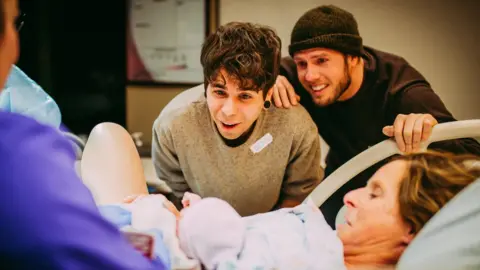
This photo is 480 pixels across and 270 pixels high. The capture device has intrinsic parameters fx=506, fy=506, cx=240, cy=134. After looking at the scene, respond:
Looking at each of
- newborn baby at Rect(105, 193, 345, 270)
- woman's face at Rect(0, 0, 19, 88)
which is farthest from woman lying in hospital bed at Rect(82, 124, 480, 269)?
woman's face at Rect(0, 0, 19, 88)

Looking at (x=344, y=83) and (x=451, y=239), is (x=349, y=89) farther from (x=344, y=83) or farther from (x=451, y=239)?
(x=451, y=239)

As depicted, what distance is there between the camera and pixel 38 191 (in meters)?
0.65

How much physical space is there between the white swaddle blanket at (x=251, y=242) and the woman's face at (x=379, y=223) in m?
0.06

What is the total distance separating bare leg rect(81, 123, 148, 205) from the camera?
1282 millimetres

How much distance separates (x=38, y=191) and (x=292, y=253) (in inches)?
22.8

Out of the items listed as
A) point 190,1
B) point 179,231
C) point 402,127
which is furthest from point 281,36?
point 179,231

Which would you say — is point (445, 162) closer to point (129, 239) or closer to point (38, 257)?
point (129, 239)

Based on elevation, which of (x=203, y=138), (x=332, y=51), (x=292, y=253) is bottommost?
(x=292, y=253)

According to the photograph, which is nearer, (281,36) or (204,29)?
(281,36)

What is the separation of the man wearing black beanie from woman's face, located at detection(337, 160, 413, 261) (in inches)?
4.6

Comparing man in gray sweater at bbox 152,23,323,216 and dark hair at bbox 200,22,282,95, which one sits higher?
dark hair at bbox 200,22,282,95

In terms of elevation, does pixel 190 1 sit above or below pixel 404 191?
above

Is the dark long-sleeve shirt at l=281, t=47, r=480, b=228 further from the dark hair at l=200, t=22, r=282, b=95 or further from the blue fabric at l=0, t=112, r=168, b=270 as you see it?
the blue fabric at l=0, t=112, r=168, b=270

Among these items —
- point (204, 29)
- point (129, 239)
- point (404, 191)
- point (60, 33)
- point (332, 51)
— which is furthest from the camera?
point (60, 33)
